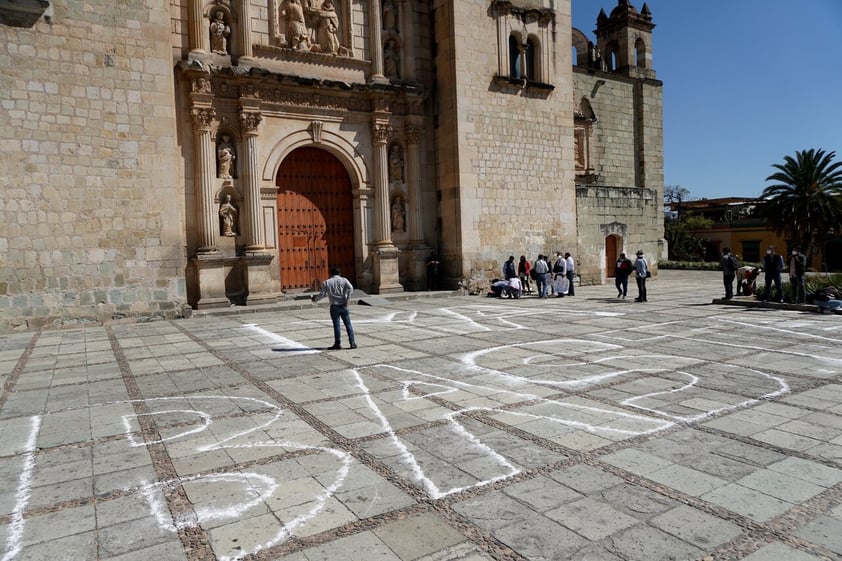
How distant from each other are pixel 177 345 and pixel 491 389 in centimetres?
591

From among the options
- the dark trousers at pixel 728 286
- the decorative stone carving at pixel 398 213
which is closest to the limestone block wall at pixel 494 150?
the decorative stone carving at pixel 398 213

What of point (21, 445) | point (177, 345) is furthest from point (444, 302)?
point (21, 445)

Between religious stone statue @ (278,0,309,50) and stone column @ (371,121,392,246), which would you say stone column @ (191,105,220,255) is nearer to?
religious stone statue @ (278,0,309,50)

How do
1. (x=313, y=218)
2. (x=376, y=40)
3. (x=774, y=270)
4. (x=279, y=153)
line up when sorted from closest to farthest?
(x=774, y=270) < (x=279, y=153) < (x=313, y=218) < (x=376, y=40)

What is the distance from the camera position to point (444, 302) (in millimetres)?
15539

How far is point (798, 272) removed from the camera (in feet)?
41.0

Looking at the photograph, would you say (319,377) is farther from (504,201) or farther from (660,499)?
(504,201)

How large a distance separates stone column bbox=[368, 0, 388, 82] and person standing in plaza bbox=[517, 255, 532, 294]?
22.4 ft

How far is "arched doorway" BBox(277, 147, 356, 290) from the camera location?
52.7 feet

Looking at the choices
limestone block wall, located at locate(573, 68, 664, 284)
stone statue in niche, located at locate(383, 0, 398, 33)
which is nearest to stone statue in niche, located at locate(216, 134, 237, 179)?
stone statue in niche, located at locate(383, 0, 398, 33)

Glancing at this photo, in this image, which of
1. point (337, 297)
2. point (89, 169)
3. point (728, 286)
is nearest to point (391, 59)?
point (89, 169)

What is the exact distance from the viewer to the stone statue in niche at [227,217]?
578 inches

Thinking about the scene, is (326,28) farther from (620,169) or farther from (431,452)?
(620,169)

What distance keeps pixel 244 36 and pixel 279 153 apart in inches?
121
